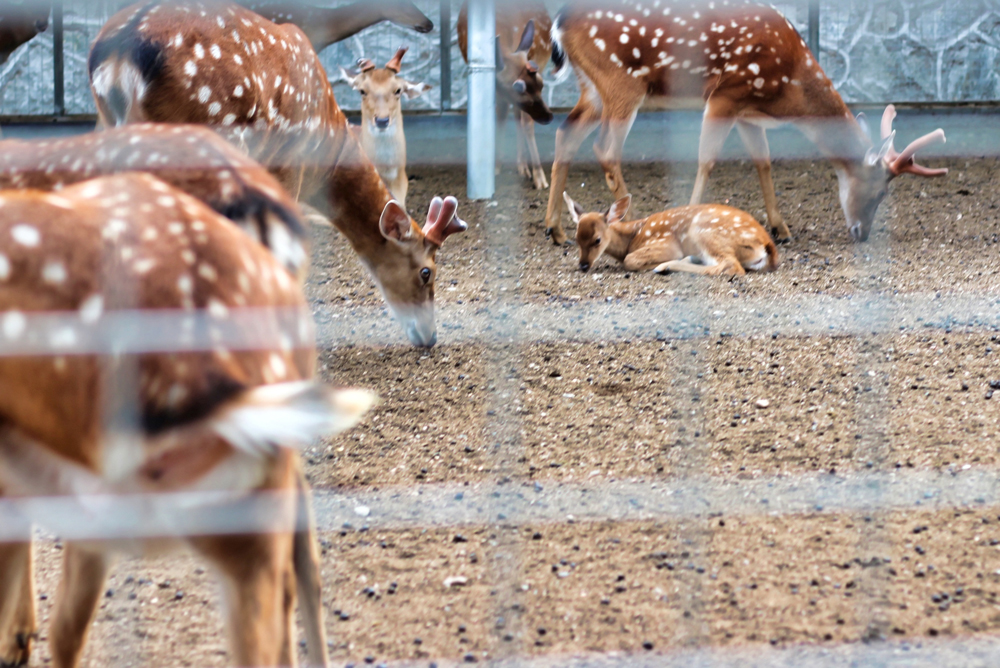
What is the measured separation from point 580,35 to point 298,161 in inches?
84.4

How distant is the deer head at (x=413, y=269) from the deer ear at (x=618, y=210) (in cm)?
145

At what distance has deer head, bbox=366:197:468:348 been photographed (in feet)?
11.5

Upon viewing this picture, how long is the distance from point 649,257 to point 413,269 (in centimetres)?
148

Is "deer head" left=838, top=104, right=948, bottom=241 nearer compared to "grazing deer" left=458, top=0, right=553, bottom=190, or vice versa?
"deer head" left=838, top=104, right=948, bottom=241

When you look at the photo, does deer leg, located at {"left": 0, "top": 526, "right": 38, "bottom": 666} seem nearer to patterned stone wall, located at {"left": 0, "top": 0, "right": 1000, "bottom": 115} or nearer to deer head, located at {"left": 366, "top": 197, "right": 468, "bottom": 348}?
deer head, located at {"left": 366, "top": 197, "right": 468, "bottom": 348}

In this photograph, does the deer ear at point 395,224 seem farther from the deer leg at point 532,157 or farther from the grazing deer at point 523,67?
the deer leg at point 532,157

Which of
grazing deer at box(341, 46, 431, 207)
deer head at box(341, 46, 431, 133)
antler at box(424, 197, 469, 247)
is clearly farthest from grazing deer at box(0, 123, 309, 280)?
deer head at box(341, 46, 431, 133)

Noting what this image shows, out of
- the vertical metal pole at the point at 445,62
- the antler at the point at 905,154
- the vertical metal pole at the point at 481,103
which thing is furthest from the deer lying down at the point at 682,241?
the vertical metal pole at the point at 445,62

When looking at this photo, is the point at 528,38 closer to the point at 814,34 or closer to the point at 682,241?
the point at 814,34

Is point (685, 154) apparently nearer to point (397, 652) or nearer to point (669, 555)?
point (669, 555)

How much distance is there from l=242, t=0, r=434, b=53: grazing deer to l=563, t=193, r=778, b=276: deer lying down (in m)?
1.89

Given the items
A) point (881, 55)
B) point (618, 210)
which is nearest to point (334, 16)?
point (618, 210)

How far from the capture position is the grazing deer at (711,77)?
16.4ft

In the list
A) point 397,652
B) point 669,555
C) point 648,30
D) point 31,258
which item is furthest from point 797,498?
point 648,30
